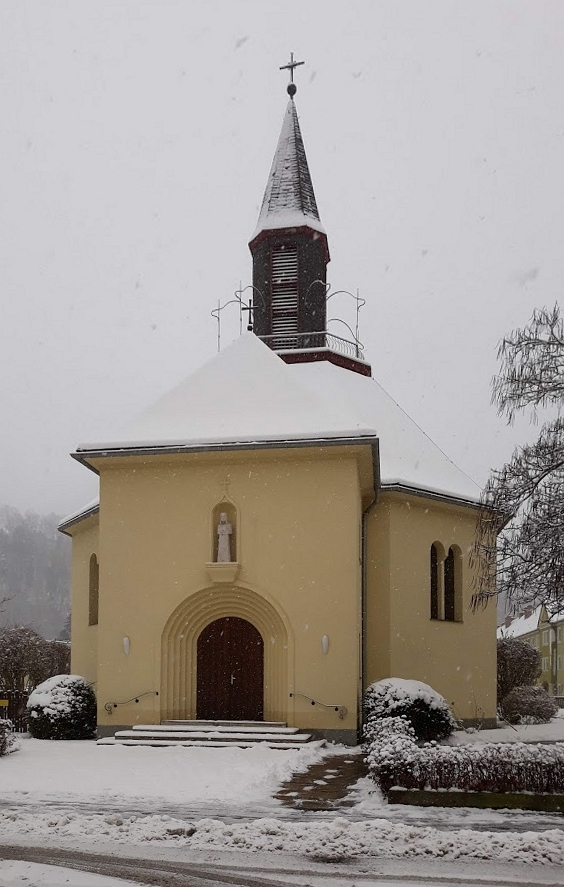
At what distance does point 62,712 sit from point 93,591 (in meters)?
5.44

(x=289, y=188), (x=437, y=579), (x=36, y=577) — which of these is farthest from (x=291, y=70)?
(x=36, y=577)

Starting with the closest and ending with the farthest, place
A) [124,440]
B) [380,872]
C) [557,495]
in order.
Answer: [380,872]
[557,495]
[124,440]

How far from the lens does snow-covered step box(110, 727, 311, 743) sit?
A: 16.6 metres

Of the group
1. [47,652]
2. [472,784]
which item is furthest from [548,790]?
[47,652]

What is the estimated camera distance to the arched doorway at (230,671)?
1861 cm

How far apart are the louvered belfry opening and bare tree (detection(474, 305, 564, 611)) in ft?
47.9

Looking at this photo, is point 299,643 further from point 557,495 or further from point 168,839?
point 168,839

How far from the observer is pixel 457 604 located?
22891 millimetres

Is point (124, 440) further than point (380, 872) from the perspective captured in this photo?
Yes

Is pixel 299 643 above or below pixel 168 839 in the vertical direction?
above

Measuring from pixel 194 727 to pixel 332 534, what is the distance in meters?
4.20

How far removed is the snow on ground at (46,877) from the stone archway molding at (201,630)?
9.72m

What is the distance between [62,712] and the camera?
60.2 feet

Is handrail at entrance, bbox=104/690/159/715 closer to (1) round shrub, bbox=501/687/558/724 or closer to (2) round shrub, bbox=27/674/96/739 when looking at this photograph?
(2) round shrub, bbox=27/674/96/739
